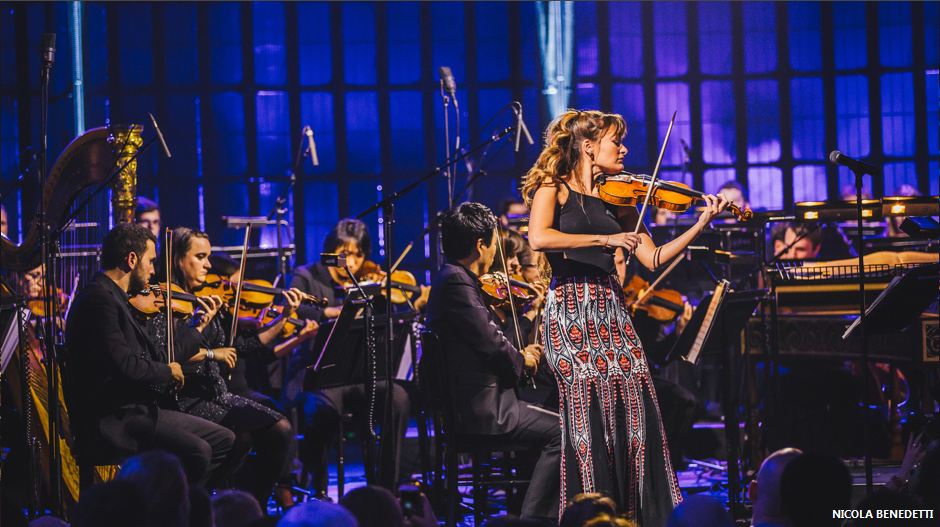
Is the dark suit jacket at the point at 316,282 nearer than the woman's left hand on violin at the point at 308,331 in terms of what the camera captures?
No

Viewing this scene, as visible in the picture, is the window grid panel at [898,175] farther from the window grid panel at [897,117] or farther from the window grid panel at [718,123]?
the window grid panel at [718,123]

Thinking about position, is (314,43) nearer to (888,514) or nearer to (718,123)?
(718,123)

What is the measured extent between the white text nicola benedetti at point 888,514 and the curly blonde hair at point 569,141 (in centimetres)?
192

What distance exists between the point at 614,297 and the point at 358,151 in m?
6.17

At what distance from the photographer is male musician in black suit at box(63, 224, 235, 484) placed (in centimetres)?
461

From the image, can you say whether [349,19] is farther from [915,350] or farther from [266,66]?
[915,350]

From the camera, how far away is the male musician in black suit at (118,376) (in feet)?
15.1

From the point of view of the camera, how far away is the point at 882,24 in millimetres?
9828

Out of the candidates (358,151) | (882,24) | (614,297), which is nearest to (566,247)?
(614,297)

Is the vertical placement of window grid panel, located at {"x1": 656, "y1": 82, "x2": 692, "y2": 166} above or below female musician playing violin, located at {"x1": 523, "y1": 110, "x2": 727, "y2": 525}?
above

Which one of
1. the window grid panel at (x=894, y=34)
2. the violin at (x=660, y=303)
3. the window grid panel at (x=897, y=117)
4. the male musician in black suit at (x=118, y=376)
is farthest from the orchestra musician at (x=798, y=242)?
the male musician in black suit at (x=118, y=376)

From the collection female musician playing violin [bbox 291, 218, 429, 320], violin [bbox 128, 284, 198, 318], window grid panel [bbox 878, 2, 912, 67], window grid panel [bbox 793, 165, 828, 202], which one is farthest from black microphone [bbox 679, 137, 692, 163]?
violin [bbox 128, 284, 198, 318]

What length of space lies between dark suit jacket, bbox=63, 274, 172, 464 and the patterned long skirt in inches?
71.0

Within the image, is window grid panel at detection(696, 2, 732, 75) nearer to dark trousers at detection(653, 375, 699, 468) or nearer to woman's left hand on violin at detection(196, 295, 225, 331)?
dark trousers at detection(653, 375, 699, 468)
